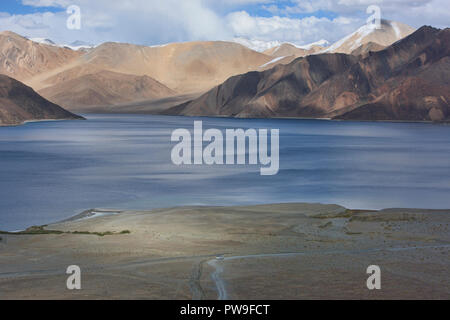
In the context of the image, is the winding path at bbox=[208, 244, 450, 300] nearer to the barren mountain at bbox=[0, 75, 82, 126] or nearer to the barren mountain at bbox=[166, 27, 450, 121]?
the barren mountain at bbox=[0, 75, 82, 126]

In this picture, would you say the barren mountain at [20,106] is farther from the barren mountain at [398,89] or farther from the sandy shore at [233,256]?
the sandy shore at [233,256]

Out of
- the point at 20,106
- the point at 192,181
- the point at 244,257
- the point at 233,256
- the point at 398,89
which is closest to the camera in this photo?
the point at 244,257

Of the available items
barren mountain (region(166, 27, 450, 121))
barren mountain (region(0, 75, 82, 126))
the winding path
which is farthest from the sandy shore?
barren mountain (region(166, 27, 450, 121))

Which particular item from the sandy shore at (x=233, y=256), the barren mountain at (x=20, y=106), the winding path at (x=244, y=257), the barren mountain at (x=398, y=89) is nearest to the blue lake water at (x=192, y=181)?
the sandy shore at (x=233, y=256)

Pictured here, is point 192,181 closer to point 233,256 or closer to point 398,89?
point 233,256

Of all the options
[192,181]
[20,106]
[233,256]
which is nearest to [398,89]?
[20,106]

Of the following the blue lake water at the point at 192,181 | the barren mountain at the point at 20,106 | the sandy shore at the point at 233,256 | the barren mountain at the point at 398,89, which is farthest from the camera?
the barren mountain at the point at 398,89
